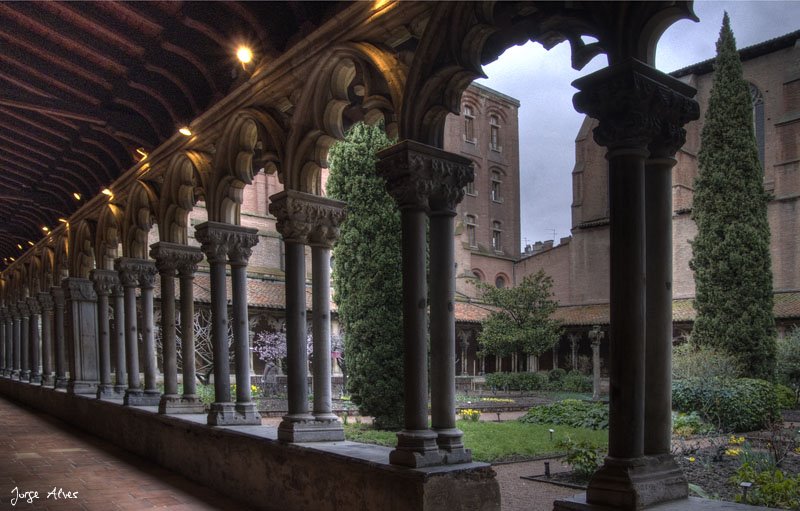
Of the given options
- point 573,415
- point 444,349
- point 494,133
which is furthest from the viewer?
point 494,133

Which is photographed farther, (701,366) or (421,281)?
(701,366)

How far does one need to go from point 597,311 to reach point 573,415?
1721 cm

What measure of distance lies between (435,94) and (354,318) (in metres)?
7.97

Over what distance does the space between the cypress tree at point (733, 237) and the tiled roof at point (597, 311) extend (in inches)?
102

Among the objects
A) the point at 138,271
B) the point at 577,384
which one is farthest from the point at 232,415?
the point at 577,384

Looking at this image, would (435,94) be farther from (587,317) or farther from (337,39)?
(587,317)

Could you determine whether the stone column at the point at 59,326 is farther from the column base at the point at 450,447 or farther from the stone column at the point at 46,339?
the column base at the point at 450,447

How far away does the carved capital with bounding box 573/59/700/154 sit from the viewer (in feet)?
10.3

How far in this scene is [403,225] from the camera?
4.55 m

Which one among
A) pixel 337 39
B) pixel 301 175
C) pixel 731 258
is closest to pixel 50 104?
pixel 301 175

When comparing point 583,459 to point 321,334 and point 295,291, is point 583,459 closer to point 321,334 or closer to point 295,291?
point 321,334

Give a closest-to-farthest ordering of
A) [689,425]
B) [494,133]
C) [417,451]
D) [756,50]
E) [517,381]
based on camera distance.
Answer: [417,451], [689,425], [517,381], [756,50], [494,133]

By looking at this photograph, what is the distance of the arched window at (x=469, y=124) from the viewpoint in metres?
39.2

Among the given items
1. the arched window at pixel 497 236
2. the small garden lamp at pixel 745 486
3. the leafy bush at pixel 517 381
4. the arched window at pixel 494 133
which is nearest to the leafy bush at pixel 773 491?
the small garden lamp at pixel 745 486
